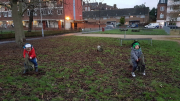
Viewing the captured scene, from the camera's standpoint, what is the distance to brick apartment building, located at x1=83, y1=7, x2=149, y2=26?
6891cm

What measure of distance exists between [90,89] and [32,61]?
2.66 m

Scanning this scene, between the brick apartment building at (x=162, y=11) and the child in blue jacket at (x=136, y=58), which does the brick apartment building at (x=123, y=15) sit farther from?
the child in blue jacket at (x=136, y=58)

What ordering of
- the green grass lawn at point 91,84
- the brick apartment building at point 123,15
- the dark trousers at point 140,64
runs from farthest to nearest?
the brick apartment building at point 123,15 < the dark trousers at point 140,64 < the green grass lawn at point 91,84

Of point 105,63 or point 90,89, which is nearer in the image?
point 90,89

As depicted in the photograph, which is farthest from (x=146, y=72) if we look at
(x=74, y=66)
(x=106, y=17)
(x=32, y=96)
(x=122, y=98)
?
(x=106, y=17)

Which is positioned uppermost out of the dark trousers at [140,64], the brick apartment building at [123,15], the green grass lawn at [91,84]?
the brick apartment building at [123,15]

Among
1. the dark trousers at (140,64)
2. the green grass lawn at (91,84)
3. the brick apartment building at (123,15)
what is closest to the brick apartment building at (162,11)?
the brick apartment building at (123,15)

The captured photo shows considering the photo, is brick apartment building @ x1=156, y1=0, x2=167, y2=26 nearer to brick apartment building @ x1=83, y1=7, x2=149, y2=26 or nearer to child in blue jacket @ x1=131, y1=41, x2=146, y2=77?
brick apartment building @ x1=83, y1=7, x2=149, y2=26

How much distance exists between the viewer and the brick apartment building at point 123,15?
6891 centimetres

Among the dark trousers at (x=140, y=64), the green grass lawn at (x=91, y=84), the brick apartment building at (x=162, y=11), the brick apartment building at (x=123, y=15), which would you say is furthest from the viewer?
the brick apartment building at (x=123, y=15)

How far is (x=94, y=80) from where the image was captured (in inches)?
212

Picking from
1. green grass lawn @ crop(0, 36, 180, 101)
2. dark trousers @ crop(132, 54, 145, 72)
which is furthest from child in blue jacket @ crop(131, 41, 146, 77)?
green grass lawn @ crop(0, 36, 180, 101)

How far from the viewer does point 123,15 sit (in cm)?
7175

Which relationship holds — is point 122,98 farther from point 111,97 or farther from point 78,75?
point 78,75
